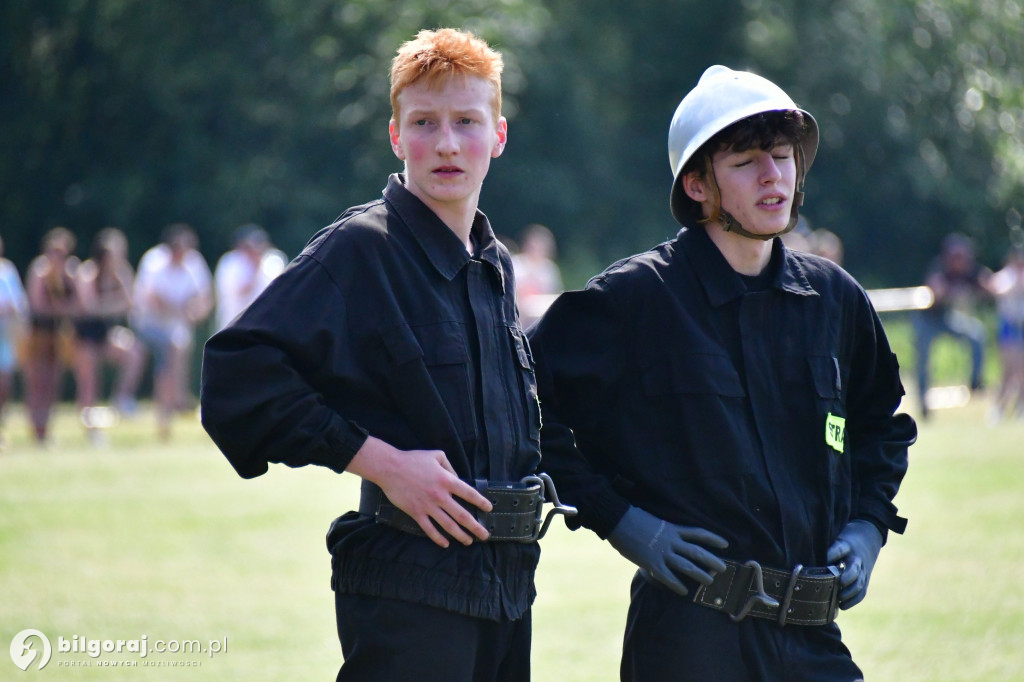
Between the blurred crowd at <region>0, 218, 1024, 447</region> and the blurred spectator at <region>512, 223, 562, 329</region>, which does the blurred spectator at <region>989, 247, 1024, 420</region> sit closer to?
the blurred crowd at <region>0, 218, 1024, 447</region>

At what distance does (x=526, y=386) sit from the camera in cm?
326

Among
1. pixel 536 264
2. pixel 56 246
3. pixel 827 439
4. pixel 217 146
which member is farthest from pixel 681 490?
pixel 217 146

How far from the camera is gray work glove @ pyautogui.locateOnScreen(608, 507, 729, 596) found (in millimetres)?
3346

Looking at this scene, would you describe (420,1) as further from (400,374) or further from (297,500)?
(400,374)

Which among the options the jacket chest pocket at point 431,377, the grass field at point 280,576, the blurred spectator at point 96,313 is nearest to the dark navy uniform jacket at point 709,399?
the jacket chest pocket at point 431,377

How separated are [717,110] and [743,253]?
14.5 inches

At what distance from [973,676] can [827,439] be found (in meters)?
2.88

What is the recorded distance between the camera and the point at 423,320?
307cm

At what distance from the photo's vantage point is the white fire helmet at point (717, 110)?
3.54 m

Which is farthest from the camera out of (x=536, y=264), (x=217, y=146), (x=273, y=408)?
(x=217, y=146)

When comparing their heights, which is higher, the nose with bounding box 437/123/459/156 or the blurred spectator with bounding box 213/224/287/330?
the nose with bounding box 437/123/459/156

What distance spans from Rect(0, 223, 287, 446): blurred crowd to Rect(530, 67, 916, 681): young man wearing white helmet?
36.8 feet

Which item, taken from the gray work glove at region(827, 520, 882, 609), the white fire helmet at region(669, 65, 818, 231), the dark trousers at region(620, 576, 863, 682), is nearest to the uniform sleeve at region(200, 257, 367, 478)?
the dark trousers at region(620, 576, 863, 682)

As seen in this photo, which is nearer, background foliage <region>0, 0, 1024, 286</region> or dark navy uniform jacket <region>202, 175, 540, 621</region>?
dark navy uniform jacket <region>202, 175, 540, 621</region>
